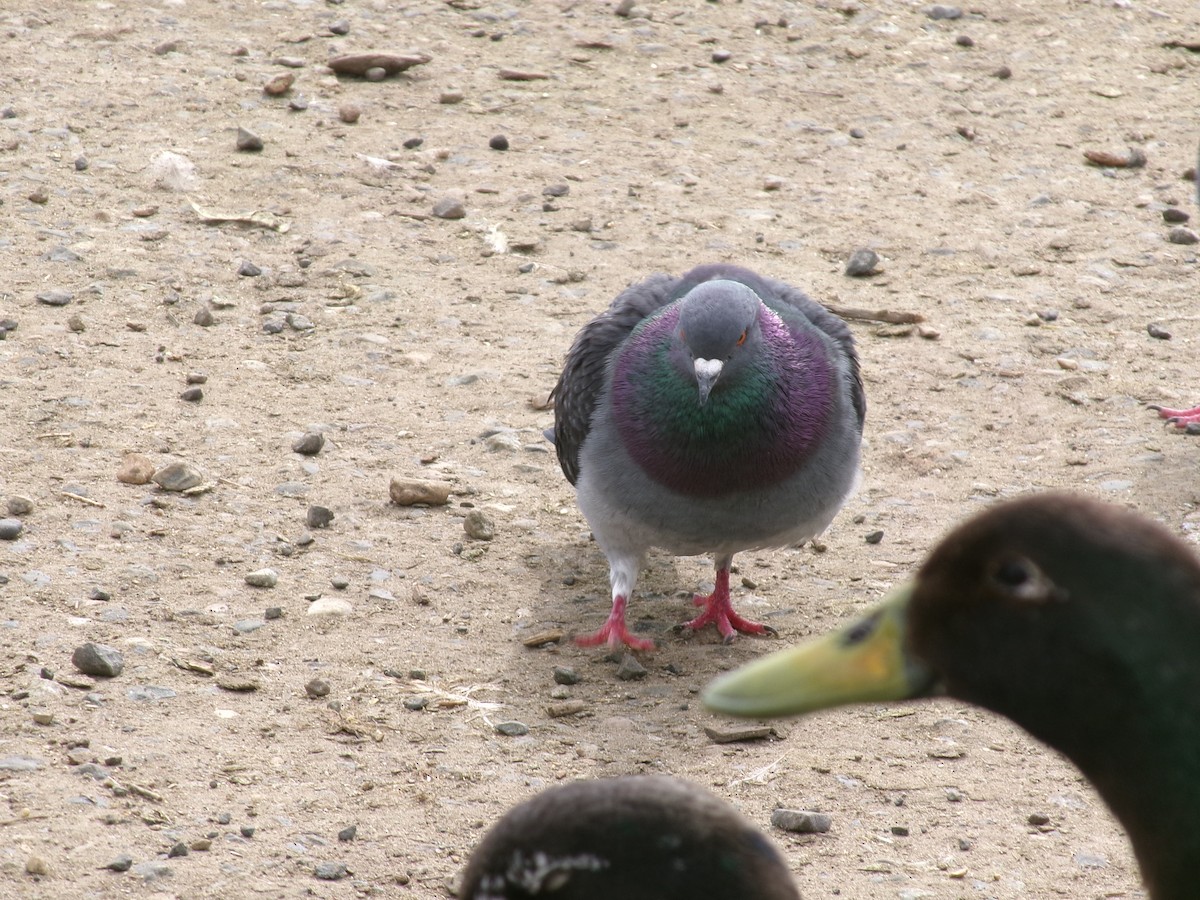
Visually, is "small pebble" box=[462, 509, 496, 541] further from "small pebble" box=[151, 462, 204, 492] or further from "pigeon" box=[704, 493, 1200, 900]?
"pigeon" box=[704, 493, 1200, 900]

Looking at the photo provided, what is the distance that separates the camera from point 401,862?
4.47m

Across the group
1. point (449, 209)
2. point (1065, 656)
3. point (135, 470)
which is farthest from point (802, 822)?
point (449, 209)

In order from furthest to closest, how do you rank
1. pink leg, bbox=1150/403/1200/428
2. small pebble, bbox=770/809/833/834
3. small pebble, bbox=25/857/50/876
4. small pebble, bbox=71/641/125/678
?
pink leg, bbox=1150/403/1200/428
small pebble, bbox=71/641/125/678
small pebble, bbox=770/809/833/834
small pebble, bbox=25/857/50/876

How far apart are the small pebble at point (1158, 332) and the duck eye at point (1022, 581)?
600cm

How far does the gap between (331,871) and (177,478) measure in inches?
96.1

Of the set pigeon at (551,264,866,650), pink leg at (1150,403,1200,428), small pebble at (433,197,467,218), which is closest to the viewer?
pigeon at (551,264,866,650)

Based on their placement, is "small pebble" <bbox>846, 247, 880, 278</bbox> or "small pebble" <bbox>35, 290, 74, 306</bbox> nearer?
"small pebble" <bbox>35, 290, 74, 306</bbox>

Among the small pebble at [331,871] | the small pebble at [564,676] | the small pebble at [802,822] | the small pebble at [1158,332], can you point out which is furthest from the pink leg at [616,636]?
the small pebble at [1158,332]

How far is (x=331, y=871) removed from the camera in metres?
4.37

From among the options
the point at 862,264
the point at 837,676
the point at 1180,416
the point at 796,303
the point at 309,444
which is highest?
the point at 837,676

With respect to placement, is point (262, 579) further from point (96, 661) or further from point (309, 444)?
point (309, 444)

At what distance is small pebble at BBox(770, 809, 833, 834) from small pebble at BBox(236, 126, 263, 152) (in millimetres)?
6004

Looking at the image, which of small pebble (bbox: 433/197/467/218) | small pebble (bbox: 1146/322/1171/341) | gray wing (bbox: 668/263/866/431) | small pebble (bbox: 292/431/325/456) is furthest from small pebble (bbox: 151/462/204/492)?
small pebble (bbox: 1146/322/1171/341)

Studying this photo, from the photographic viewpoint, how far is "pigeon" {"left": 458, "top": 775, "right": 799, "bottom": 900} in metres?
2.61
